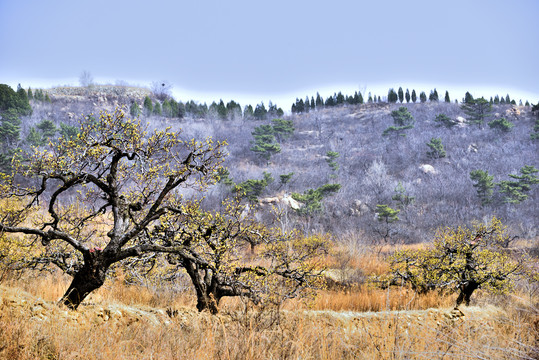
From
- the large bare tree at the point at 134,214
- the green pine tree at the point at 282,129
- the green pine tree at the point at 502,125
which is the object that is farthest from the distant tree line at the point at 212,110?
the large bare tree at the point at 134,214

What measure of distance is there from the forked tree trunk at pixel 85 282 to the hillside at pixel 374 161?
1227 cm

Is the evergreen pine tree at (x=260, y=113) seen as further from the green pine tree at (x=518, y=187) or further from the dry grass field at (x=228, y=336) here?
the dry grass field at (x=228, y=336)

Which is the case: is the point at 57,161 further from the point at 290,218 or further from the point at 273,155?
the point at 273,155

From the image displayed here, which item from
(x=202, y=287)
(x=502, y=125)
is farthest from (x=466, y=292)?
(x=502, y=125)

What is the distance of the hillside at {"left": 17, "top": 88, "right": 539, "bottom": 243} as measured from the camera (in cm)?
2722

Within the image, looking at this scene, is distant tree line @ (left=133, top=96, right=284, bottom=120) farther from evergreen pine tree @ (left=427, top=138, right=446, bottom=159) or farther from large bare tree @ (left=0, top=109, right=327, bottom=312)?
large bare tree @ (left=0, top=109, right=327, bottom=312)

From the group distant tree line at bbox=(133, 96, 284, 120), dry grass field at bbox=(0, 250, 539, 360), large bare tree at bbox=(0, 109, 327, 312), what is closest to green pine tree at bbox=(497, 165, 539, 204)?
dry grass field at bbox=(0, 250, 539, 360)

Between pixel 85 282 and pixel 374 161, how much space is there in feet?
124

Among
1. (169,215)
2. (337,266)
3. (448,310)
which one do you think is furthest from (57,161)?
(337,266)

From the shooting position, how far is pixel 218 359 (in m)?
2.84

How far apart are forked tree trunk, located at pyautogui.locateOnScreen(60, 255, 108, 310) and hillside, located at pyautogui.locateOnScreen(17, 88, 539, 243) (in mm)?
12266

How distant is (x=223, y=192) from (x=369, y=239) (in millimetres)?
13346

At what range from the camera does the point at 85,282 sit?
5.17 metres

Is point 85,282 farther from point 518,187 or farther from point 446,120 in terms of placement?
point 446,120
